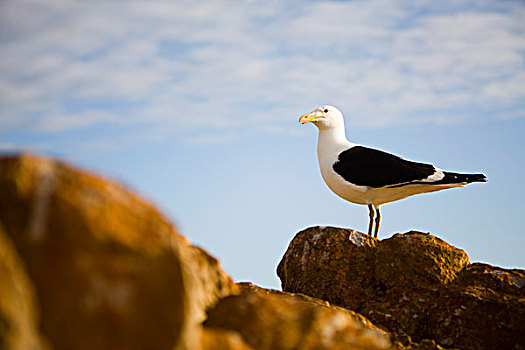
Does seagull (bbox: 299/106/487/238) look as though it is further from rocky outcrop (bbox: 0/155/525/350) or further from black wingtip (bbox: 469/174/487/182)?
rocky outcrop (bbox: 0/155/525/350)

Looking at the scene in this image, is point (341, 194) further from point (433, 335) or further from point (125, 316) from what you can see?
point (125, 316)

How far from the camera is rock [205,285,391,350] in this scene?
4.04 metres

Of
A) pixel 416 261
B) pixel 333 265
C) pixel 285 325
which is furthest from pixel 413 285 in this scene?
pixel 285 325

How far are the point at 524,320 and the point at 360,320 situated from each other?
224 cm

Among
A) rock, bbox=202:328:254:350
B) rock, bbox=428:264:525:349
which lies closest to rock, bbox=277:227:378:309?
rock, bbox=428:264:525:349

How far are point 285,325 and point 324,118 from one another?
8324mm

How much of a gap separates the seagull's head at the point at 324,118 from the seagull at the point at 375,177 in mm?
509

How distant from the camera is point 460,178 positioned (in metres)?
11.4

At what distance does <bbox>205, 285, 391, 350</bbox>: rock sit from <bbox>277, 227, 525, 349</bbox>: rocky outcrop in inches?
71.2

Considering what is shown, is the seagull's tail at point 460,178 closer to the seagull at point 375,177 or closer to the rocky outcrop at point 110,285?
the seagull at point 375,177

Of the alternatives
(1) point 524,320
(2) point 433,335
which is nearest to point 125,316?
(2) point 433,335

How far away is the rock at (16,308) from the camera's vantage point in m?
2.45

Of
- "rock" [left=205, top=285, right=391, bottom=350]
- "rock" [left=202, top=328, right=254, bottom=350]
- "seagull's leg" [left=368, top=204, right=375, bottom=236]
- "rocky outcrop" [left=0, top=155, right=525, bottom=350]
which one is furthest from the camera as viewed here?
"seagull's leg" [left=368, top=204, right=375, bottom=236]

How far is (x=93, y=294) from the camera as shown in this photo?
280 cm
